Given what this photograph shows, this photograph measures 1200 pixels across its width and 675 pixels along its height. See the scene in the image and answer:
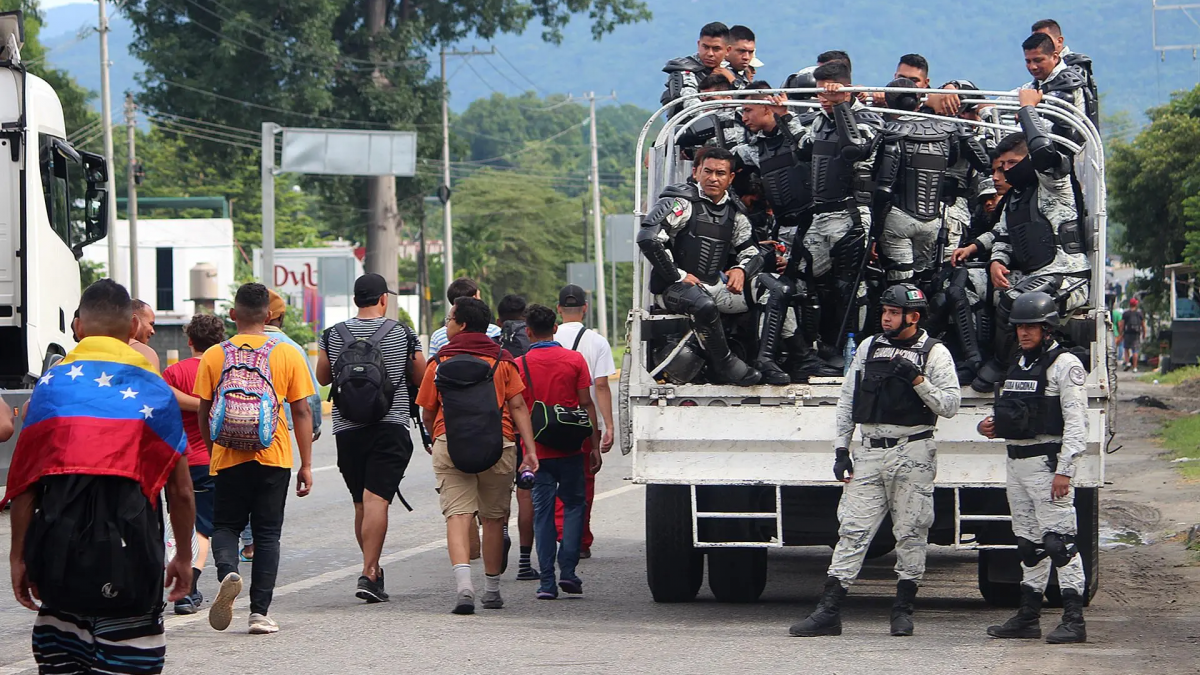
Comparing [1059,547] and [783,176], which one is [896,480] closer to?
[1059,547]

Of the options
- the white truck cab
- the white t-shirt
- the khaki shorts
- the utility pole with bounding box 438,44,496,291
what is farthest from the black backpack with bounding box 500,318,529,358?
the utility pole with bounding box 438,44,496,291

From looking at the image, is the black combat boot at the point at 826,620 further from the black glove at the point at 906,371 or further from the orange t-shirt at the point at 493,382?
the orange t-shirt at the point at 493,382

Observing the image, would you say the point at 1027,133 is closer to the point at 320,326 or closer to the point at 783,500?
the point at 783,500

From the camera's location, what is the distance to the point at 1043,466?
823cm

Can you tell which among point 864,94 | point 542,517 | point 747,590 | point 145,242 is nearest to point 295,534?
point 542,517

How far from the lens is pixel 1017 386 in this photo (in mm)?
8352

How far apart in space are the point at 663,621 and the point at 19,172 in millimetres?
7478

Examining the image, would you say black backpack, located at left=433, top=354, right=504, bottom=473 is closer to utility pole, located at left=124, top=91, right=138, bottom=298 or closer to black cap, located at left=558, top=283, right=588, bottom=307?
black cap, located at left=558, top=283, right=588, bottom=307

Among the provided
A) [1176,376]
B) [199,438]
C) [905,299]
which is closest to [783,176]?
[905,299]

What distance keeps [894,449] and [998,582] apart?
4.42ft

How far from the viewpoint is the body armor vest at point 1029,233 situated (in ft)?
30.5

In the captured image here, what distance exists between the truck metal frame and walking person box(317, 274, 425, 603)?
4.21 ft

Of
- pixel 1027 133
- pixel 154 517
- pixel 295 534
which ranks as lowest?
pixel 295 534

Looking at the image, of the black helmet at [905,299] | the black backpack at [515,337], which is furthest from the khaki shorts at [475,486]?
the black helmet at [905,299]
